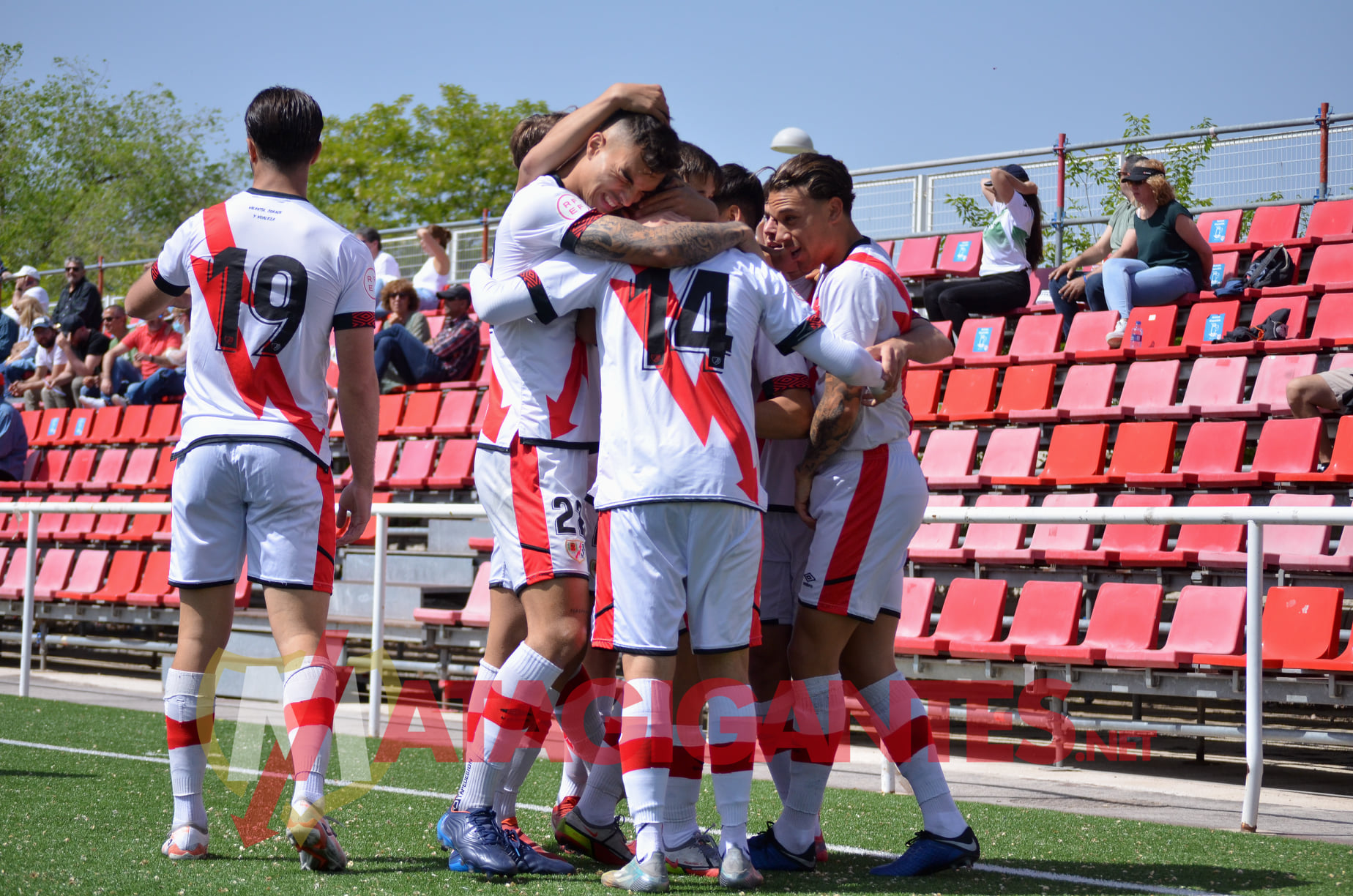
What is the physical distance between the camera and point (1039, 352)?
9.17 metres

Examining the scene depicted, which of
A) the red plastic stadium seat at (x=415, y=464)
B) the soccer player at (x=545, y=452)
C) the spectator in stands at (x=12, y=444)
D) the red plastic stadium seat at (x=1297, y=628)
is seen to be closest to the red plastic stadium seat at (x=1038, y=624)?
the red plastic stadium seat at (x=1297, y=628)

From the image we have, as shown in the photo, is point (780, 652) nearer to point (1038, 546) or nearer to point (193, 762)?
point (193, 762)

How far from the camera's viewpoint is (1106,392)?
8.17m

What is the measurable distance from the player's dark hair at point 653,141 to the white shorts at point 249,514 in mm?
1117

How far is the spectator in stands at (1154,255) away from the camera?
28.3 ft

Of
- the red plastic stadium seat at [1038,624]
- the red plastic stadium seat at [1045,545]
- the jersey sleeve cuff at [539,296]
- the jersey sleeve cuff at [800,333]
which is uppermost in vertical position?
the jersey sleeve cuff at [539,296]

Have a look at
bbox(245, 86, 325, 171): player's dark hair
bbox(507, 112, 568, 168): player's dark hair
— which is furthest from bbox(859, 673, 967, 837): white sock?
bbox(245, 86, 325, 171): player's dark hair

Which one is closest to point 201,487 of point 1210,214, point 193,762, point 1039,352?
point 193,762

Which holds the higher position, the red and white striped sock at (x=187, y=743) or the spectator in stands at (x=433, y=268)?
the spectator in stands at (x=433, y=268)

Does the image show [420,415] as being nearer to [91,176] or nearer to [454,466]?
[454,466]

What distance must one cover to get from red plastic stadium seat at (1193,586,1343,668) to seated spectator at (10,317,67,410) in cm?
1375

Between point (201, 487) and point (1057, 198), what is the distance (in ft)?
32.4

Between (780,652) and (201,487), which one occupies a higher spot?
(201,487)

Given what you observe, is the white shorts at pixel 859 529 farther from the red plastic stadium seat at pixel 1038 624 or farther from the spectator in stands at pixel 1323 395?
the spectator in stands at pixel 1323 395
